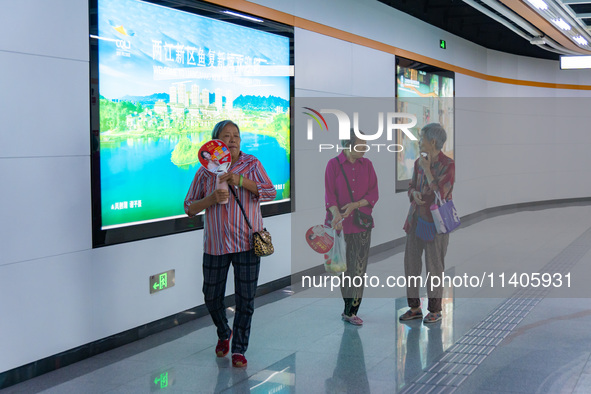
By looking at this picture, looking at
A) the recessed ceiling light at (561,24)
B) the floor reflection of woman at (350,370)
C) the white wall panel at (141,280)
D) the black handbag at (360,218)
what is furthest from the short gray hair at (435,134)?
the recessed ceiling light at (561,24)

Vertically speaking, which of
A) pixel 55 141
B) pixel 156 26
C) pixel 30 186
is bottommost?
pixel 30 186

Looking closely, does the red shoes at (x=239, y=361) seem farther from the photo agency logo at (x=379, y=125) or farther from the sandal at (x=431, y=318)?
the photo agency logo at (x=379, y=125)

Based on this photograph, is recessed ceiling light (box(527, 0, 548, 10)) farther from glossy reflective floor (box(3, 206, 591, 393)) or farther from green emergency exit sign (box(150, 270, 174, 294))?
green emergency exit sign (box(150, 270, 174, 294))

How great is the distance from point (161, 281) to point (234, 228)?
130 centimetres

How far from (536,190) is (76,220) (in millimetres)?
13505

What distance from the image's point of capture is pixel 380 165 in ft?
30.6

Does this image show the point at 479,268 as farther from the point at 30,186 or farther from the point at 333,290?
the point at 30,186

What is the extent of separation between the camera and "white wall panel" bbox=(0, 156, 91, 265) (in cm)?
391

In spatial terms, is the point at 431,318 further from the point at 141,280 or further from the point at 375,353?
the point at 141,280

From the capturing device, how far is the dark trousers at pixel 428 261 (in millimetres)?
5234

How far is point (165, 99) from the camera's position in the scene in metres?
5.21

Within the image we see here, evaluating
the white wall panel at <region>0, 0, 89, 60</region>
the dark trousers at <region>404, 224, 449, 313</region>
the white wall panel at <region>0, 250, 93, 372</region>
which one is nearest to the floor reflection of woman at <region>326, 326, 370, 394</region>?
the dark trousers at <region>404, 224, 449, 313</region>

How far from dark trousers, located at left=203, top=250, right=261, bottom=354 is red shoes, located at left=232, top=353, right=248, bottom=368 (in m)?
0.03

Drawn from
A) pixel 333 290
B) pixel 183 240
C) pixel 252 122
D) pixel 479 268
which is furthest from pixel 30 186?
pixel 479 268
